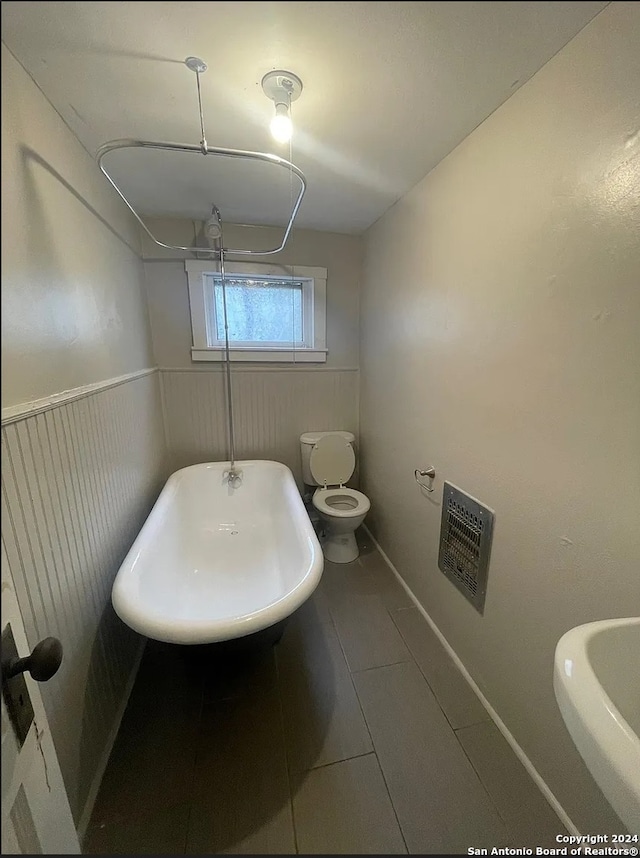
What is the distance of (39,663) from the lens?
55 centimetres

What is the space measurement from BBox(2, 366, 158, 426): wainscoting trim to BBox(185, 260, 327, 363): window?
947mm

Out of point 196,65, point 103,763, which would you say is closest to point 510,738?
point 103,763

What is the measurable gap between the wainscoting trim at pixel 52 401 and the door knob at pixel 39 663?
39 centimetres

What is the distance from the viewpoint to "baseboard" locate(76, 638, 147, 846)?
3.18ft

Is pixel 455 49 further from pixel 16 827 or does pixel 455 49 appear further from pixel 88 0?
pixel 16 827

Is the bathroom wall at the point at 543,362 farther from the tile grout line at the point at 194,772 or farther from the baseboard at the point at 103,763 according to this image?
the baseboard at the point at 103,763

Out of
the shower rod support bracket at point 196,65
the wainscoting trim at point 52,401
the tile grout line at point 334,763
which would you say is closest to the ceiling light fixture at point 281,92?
the shower rod support bracket at point 196,65

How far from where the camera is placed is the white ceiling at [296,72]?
413mm

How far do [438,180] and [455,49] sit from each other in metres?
0.69

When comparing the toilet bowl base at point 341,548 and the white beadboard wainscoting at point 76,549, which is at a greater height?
the white beadboard wainscoting at point 76,549

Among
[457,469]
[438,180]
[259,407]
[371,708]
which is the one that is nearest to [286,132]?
[438,180]

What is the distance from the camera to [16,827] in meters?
0.41

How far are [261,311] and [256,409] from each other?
29.0 inches

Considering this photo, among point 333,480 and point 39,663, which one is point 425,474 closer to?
point 333,480
